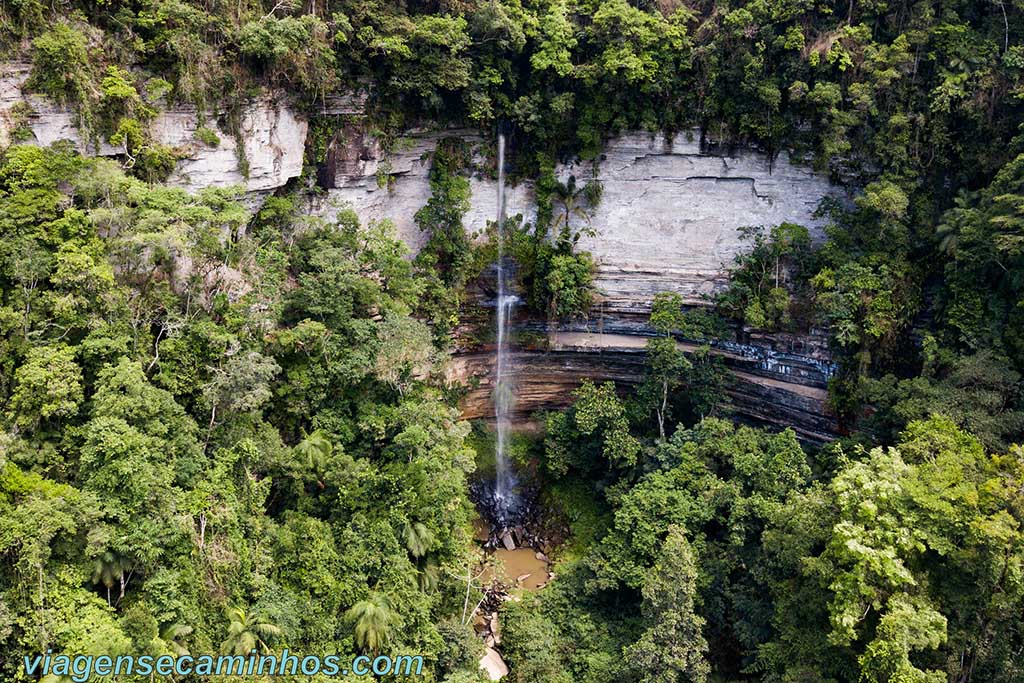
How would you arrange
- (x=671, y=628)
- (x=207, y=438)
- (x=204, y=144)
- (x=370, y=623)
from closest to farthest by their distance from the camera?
(x=370, y=623) → (x=207, y=438) → (x=671, y=628) → (x=204, y=144)

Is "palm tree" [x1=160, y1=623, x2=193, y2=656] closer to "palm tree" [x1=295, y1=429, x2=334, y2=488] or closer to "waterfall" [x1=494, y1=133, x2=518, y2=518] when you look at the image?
"palm tree" [x1=295, y1=429, x2=334, y2=488]

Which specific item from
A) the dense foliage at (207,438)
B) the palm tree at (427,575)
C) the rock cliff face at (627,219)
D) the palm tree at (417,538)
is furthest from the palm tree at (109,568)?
the rock cliff face at (627,219)

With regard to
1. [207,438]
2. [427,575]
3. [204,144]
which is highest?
[204,144]

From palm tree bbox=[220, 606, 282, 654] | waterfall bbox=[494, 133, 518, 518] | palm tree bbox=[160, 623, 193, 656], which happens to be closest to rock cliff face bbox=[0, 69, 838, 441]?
waterfall bbox=[494, 133, 518, 518]

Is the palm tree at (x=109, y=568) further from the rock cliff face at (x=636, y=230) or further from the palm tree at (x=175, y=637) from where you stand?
the rock cliff face at (x=636, y=230)

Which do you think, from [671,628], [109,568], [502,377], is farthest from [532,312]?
[109,568]

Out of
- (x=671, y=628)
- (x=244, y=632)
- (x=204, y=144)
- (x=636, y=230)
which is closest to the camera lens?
(x=244, y=632)

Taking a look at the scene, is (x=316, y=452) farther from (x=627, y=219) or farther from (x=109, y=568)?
(x=627, y=219)

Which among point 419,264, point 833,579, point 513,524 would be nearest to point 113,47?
point 419,264
